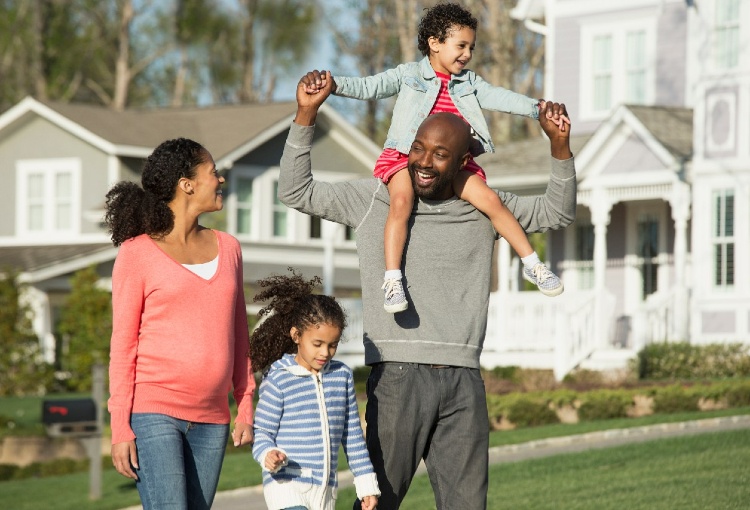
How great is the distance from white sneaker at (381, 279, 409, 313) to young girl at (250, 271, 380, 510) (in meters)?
0.38

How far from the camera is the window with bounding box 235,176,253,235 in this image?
32.0 m

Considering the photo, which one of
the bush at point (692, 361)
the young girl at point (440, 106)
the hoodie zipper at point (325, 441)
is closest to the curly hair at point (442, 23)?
the young girl at point (440, 106)

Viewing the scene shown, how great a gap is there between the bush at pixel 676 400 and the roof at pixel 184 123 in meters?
16.6

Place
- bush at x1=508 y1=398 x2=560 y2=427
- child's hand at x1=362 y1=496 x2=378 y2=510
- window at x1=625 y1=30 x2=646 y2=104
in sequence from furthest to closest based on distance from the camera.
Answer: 1. window at x1=625 y1=30 x2=646 y2=104
2. bush at x1=508 y1=398 x2=560 y2=427
3. child's hand at x1=362 y1=496 x2=378 y2=510

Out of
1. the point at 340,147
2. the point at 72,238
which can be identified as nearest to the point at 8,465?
the point at 72,238

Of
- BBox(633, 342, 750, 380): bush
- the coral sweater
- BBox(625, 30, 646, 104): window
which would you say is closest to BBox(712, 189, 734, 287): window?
BBox(633, 342, 750, 380): bush

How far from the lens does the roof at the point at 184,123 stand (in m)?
31.7

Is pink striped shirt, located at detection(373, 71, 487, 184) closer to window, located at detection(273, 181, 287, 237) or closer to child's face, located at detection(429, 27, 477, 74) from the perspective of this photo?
child's face, located at detection(429, 27, 477, 74)

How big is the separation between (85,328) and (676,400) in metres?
14.0

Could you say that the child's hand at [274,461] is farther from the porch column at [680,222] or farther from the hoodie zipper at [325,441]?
the porch column at [680,222]

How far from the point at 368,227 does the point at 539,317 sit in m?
18.7

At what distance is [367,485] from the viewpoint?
5.14 metres

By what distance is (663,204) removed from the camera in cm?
2478

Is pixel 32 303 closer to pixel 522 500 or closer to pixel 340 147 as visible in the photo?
pixel 340 147
